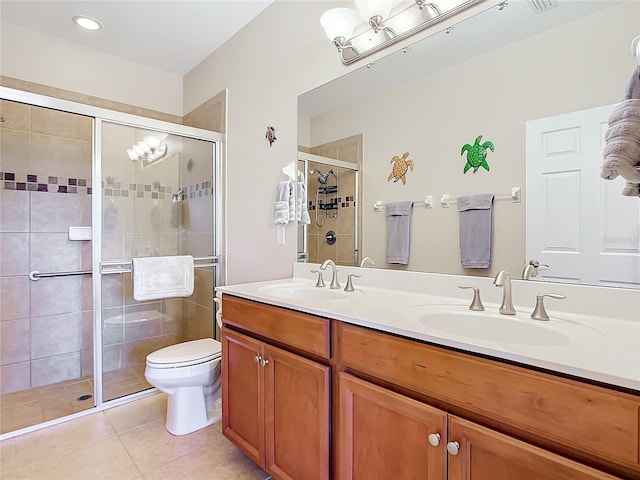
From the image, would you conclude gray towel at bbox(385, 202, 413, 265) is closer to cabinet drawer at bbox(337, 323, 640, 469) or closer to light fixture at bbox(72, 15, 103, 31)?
cabinet drawer at bbox(337, 323, 640, 469)

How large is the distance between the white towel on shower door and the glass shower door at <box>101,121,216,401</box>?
13 centimetres

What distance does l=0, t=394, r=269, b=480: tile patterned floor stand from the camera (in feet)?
5.19

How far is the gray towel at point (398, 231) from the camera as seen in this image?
1.60 metres

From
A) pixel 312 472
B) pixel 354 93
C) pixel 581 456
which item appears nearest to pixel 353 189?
pixel 354 93

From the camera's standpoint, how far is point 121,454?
5.67 ft

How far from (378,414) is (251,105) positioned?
2082 mm

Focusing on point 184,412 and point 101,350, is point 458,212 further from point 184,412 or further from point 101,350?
point 101,350

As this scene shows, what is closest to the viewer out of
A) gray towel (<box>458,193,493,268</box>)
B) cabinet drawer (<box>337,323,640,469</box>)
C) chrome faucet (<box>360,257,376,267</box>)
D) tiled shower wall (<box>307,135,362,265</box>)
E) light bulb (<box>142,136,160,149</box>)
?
cabinet drawer (<box>337,323,640,469</box>)

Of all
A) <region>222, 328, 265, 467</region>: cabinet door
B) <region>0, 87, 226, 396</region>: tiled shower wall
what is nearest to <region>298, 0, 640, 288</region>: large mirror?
<region>222, 328, 265, 467</region>: cabinet door

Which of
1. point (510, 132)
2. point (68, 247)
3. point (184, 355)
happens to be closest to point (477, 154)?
point (510, 132)

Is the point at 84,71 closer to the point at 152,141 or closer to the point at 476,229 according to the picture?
the point at 152,141

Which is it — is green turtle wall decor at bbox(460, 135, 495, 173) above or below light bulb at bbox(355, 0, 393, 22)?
below

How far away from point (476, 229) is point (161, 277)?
75.6 inches

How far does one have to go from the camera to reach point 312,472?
4.01ft
